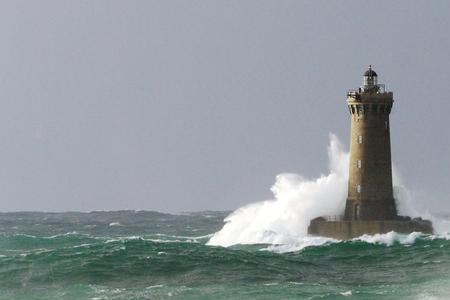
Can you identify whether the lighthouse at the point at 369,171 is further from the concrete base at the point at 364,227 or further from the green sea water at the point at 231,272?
the green sea water at the point at 231,272

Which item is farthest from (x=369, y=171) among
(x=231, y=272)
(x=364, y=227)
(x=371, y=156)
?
(x=231, y=272)

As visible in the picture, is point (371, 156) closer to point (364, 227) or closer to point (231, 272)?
point (364, 227)

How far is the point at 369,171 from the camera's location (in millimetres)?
64688

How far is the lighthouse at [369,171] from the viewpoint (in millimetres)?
64500

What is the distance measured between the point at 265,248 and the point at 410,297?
77.9 feet

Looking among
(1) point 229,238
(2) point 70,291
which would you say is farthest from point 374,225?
(2) point 70,291

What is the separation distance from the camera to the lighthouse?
64.5m

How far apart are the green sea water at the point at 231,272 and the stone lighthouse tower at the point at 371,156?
303 cm

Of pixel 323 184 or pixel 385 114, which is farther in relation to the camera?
pixel 323 184

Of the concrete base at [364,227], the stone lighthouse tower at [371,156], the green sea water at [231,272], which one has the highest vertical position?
the stone lighthouse tower at [371,156]

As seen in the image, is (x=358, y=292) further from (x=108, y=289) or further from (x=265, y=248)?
(x=265, y=248)

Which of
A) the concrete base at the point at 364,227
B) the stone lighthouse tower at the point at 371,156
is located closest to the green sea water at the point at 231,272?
the concrete base at the point at 364,227

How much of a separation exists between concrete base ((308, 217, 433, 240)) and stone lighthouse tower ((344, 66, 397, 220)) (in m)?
1.00

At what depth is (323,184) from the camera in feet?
239
